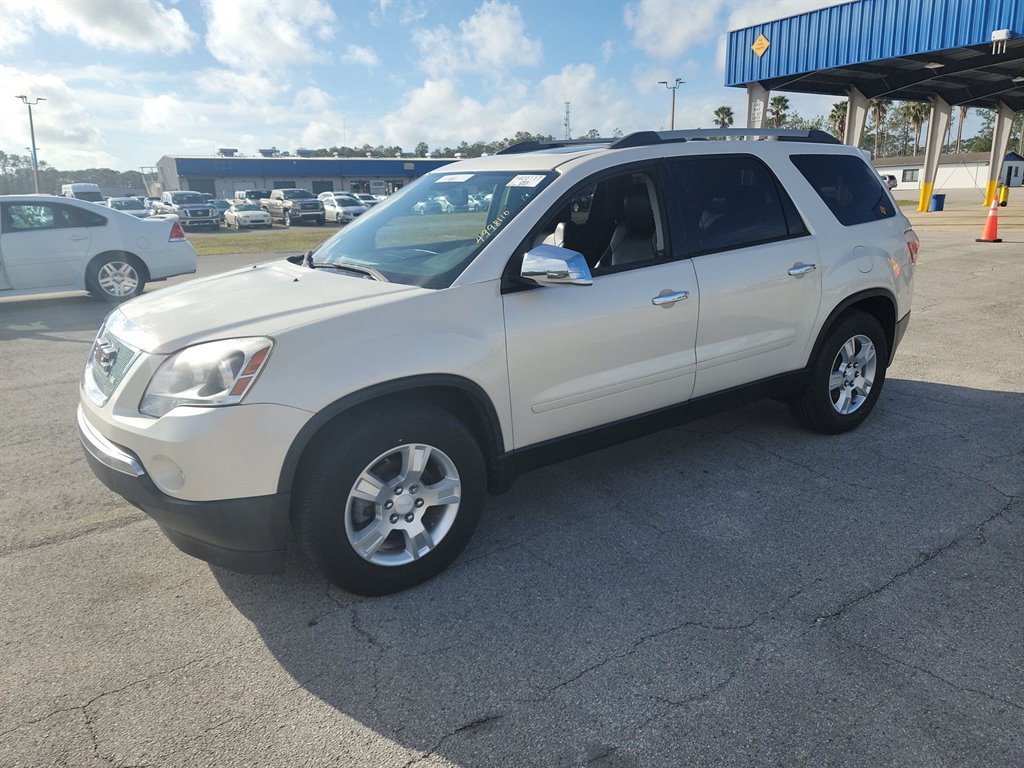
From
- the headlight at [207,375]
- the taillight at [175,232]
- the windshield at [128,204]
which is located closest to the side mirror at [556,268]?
the headlight at [207,375]

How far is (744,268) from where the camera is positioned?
13.4 feet

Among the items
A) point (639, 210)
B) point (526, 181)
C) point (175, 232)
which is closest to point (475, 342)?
point (526, 181)

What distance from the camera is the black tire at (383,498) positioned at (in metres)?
2.87

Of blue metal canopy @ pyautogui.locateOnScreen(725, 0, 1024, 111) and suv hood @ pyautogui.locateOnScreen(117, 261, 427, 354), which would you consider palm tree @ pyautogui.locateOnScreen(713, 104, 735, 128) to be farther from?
suv hood @ pyautogui.locateOnScreen(117, 261, 427, 354)

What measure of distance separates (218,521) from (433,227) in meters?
1.92

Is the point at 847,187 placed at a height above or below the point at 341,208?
below

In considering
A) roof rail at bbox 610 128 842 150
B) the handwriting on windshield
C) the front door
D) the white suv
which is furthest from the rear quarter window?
the handwriting on windshield

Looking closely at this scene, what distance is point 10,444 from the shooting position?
5047 millimetres

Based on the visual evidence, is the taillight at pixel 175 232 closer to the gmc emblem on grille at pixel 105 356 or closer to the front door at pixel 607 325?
the gmc emblem on grille at pixel 105 356

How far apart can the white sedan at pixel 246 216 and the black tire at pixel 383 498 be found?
126 ft

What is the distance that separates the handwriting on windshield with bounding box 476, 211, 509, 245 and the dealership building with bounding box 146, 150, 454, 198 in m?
65.6

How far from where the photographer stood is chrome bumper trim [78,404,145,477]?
9.30 ft

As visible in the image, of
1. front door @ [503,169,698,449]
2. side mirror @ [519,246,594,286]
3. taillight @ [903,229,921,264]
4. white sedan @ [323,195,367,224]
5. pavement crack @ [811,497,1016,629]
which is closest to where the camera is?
pavement crack @ [811,497,1016,629]

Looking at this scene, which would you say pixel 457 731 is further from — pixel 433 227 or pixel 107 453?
pixel 433 227
